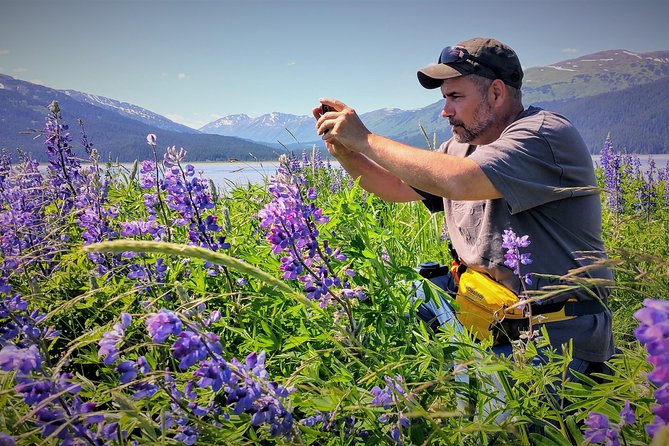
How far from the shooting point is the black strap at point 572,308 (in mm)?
2199

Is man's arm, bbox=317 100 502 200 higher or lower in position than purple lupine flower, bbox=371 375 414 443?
higher

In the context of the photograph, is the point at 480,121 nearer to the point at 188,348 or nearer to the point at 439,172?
the point at 439,172

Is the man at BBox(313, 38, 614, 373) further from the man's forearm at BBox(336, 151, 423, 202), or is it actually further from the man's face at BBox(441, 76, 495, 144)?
the man's forearm at BBox(336, 151, 423, 202)

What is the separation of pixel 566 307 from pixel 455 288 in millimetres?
732

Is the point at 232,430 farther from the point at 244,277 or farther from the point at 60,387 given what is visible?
the point at 244,277

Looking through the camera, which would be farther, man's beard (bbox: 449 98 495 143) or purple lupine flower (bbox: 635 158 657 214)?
purple lupine flower (bbox: 635 158 657 214)

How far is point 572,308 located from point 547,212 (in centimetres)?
53

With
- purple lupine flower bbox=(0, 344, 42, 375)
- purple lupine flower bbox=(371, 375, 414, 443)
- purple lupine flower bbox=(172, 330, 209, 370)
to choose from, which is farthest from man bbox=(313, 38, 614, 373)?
purple lupine flower bbox=(0, 344, 42, 375)

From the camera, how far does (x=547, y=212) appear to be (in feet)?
7.73

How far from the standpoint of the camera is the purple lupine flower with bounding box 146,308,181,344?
0.83m

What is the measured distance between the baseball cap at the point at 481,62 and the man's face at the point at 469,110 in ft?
0.23

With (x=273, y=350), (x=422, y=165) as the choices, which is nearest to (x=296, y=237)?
(x=273, y=350)

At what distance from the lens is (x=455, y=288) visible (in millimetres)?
2832

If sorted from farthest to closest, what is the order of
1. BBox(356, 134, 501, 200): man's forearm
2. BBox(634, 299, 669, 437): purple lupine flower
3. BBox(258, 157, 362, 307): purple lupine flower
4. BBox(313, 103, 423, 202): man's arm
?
BBox(313, 103, 423, 202): man's arm
BBox(356, 134, 501, 200): man's forearm
BBox(258, 157, 362, 307): purple lupine flower
BBox(634, 299, 669, 437): purple lupine flower
